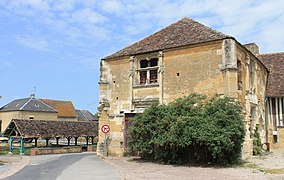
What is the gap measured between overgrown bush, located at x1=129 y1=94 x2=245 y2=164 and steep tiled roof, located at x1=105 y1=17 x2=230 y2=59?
10.0 ft

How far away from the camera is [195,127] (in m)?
12.1

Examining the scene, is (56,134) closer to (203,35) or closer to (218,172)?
(203,35)

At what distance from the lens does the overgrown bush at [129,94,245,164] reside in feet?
38.8

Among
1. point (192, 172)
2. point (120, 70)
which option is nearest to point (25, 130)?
point (120, 70)

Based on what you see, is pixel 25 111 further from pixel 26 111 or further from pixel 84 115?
pixel 84 115

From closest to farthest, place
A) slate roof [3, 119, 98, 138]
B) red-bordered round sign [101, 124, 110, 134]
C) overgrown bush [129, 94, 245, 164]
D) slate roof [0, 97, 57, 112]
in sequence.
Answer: overgrown bush [129, 94, 245, 164], red-bordered round sign [101, 124, 110, 134], slate roof [3, 119, 98, 138], slate roof [0, 97, 57, 112]

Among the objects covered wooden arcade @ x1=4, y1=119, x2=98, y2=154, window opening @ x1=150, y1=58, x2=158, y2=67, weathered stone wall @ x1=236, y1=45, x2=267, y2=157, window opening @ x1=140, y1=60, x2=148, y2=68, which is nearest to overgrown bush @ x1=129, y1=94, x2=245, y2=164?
weathered stone wall @ x1=236, y1=45, x2=267, y2=157

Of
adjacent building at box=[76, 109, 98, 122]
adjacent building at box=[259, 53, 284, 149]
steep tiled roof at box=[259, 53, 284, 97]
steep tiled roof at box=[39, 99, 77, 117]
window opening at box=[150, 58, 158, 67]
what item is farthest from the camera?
adjacent building at box=[76, 109, 98, 122]

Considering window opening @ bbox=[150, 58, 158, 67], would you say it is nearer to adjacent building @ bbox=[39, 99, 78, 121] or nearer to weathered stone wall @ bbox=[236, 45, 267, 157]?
weathered stone wall @ bbox=[236, 45, 267, 157]

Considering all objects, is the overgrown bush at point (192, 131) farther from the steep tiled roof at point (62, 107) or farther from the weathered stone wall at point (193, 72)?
the steep tiled roof at point (62, 107)

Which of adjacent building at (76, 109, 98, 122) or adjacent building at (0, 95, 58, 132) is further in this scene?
adjacent building at (76, 109, 98, 122)

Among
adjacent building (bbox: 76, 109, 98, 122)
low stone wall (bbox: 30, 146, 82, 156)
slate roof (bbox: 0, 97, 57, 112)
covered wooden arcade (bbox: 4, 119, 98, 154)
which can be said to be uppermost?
slate roof (bbox: 0, 97, 57, 112)

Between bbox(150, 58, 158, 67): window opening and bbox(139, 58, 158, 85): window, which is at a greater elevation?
bbox(150, 58, 158, 67): window opening

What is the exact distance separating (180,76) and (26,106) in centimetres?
3537
